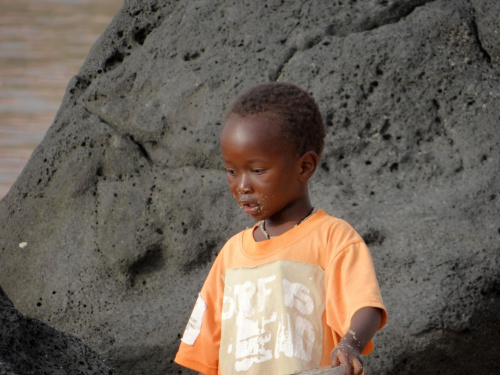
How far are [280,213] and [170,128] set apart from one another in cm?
152

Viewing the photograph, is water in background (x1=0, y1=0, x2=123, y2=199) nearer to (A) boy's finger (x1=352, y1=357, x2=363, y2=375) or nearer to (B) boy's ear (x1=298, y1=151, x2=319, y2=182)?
(B) boy's ear (x1=298, y1=151, x2=319, y2=182)

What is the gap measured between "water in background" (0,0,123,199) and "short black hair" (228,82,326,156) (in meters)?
4.86

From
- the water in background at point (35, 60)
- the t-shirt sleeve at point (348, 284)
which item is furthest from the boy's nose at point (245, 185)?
the water in background at point (35, 60)

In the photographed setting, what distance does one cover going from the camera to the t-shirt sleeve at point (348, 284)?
6.17 ft

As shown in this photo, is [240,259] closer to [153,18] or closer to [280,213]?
[280,213]

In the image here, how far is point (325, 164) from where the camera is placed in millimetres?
3266

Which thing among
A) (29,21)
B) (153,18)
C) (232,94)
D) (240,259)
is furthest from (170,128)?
Answer: (29,21)

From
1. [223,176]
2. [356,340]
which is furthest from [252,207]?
[223,176]

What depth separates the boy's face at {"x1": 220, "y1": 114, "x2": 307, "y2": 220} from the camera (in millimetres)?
2000

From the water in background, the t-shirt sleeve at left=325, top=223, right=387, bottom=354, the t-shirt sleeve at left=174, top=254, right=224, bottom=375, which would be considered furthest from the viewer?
the water in background

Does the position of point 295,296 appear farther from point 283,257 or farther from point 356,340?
point 356,340

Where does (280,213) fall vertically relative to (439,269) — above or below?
above

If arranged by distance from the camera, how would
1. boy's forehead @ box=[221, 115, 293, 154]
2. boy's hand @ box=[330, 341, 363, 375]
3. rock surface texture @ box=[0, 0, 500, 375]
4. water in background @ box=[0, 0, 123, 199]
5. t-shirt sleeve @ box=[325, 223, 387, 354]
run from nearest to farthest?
1. boy's hand @ box=[330, 341, 363, 375]
2. t-shirt sleeve @ box=[325, 223, 387, 354]
3. boy's forehead @ box=[221, 115, 293, 154]
4. rock surface texture @ box=[0, 0, 500, 375]
5. water in background @ box=[0, 0, 123, 199]

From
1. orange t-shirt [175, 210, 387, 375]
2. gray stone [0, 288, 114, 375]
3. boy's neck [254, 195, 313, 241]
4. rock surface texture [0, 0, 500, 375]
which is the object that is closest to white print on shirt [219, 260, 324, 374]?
orange t-shirt [175, 210, 387, 375]
